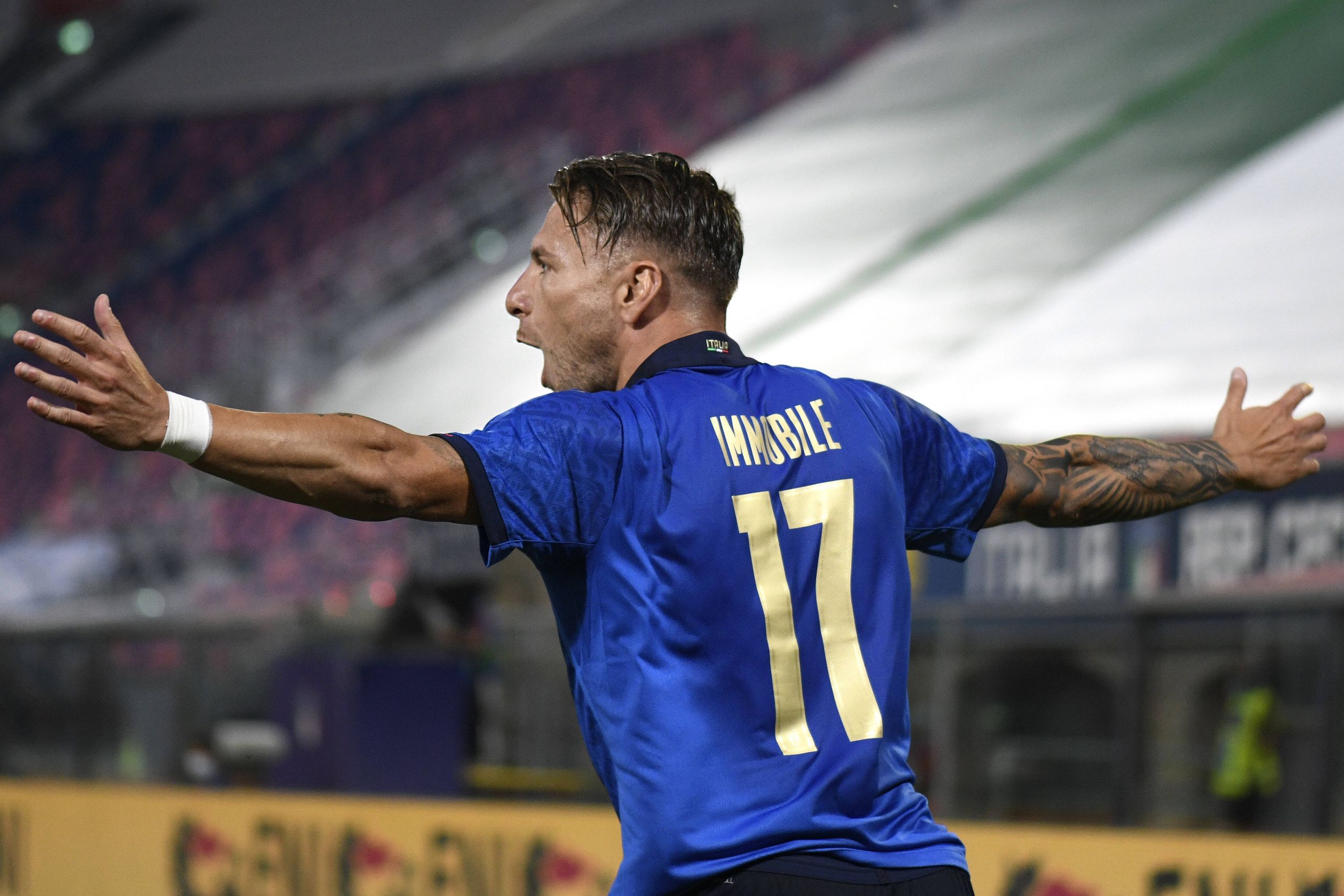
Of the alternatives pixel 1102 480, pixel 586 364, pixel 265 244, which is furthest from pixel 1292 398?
pixel 265 244

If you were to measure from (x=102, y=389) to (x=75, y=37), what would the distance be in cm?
1891

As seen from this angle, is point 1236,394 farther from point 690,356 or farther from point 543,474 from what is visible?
point 543,474

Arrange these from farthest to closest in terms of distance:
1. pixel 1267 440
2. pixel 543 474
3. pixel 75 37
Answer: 1. pixel 75 37
2. pixel 1267 440
3. pixel 543 474

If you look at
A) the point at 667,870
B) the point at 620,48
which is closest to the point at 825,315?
the point at 620,48

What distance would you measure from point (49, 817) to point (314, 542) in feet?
25.3

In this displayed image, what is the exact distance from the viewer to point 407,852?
6.53m

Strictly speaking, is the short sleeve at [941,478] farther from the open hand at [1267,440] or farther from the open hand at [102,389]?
the open hand at [102,389]

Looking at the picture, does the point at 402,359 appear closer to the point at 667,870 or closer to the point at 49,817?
the point at 49,817

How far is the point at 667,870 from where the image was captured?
191 cm

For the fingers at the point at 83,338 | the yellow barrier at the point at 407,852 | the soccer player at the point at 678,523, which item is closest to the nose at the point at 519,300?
the soccer player at the point at 678,523

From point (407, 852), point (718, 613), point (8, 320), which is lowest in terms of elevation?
point (407, 852)

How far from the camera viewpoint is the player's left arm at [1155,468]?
2.50m

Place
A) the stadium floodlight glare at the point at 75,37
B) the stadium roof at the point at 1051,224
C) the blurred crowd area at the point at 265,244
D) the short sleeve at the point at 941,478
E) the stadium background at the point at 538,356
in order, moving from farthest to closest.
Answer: the stadium floodlight glare at the point at 75,37 → the blurred crowd area at the point at 265,244 → the stadium roof at the point at 1051,224 → the stadium background at the point at 538,356 → the short sleeve at the point at 941,478

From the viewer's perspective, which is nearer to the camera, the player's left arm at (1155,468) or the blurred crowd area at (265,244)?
the player's left arm at (1155,468)
